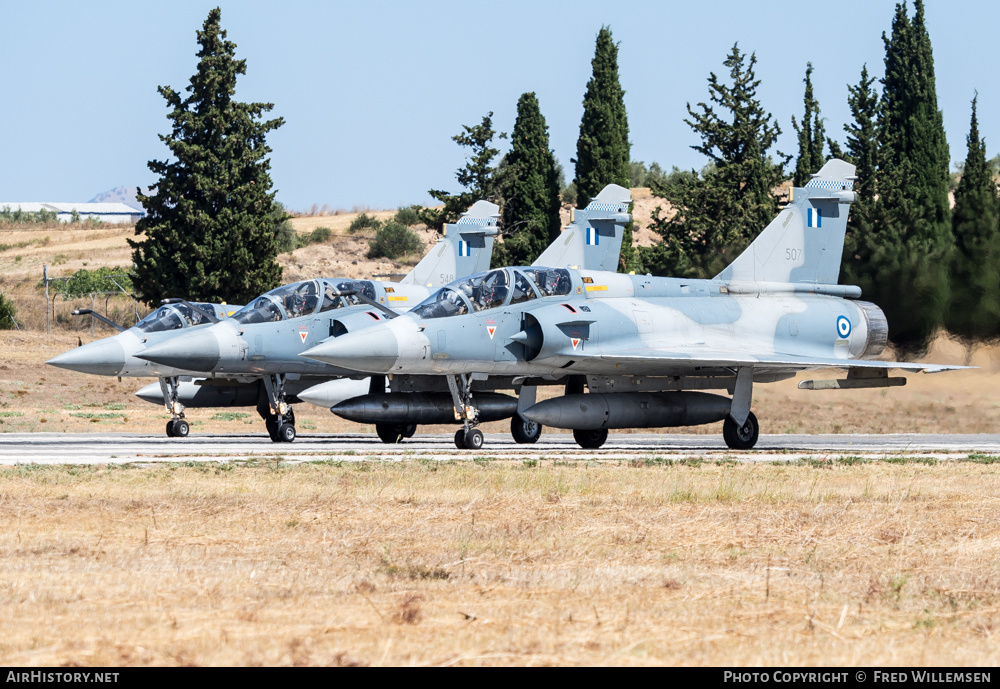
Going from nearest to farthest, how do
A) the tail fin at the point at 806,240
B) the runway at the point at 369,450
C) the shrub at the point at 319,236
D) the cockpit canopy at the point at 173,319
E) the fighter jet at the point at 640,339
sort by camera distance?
the runway at the point at 369,450 < the fighter jet at the point at 640,339 < the tail fin at the point at 806,240 < the cockpit canopy at the point at 173,319 < the shrub at the point at 319,236

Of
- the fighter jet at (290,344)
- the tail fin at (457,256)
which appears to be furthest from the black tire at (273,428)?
the tail fin at (457,256)

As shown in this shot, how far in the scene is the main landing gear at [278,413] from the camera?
22.0 metres

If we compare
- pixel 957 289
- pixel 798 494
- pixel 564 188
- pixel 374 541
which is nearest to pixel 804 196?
pixel 957 289

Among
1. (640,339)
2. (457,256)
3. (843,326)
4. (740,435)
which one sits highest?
(457,256)

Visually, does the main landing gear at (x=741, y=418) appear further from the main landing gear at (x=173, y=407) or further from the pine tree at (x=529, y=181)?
the pine tree at (x=529, y=181)

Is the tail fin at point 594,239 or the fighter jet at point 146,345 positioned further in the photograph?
the tail fin at point 594,239

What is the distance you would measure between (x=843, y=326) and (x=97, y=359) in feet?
43.6

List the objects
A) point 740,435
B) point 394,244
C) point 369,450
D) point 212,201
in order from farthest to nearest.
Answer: point 394,244
point 212,201
point 740,435
point 369,450

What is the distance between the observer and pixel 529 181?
49125 mm

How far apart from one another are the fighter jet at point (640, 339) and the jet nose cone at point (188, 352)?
2.59m

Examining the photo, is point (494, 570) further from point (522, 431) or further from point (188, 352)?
point (188, 352)

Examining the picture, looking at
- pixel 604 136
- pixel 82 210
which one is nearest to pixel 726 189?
pixel 604 136

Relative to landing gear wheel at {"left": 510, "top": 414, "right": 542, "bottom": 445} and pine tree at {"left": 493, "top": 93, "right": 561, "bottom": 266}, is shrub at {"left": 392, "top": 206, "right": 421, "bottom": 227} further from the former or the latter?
landing gear wheel at {"left": 510, "top": 414, "right": 542, "bottom": 445}

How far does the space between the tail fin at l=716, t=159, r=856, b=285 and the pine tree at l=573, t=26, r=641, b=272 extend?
855 inches
